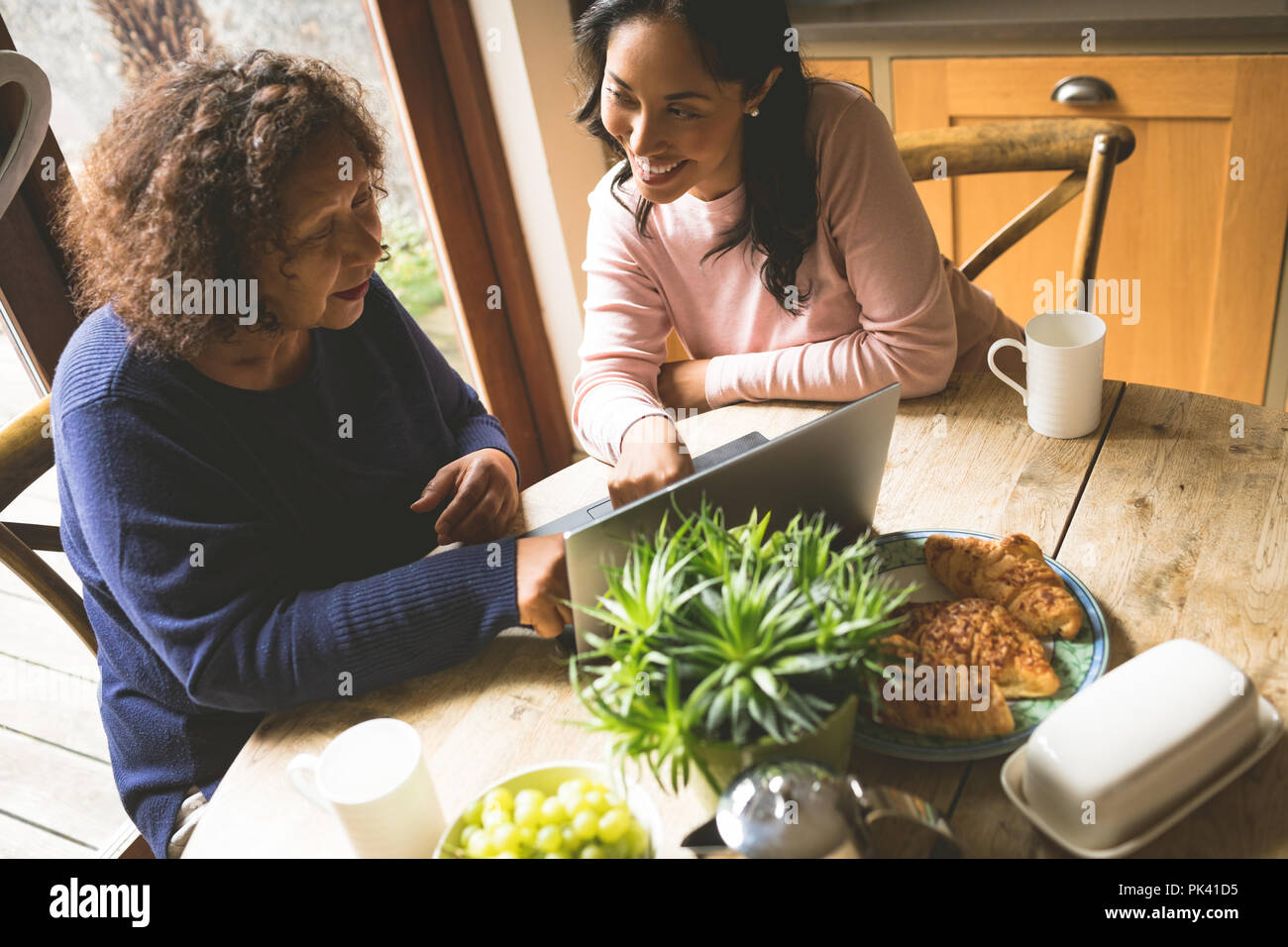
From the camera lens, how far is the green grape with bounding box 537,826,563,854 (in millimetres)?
714

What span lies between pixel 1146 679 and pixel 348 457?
0.92 meters

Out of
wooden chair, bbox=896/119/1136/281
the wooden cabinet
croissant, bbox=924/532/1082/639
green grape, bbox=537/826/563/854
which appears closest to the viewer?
green grape, bbox=537/826/563/854

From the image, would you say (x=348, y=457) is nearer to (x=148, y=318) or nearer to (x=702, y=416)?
(x=148, y=318)

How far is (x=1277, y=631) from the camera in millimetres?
921

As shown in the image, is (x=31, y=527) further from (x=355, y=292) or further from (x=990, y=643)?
(x=990, y=643)

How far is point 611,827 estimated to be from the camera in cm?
72

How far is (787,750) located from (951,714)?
207mm

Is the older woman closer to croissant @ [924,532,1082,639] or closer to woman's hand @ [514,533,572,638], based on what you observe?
woman's hand @ [514,533,572,638]

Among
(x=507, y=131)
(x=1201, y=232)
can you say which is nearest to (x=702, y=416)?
(x=507, y=131)

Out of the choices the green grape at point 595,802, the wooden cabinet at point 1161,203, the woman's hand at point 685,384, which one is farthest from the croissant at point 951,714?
the wooden cabinet at point 1161,203

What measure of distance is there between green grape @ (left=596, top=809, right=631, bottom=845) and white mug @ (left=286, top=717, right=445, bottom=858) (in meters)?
0.15

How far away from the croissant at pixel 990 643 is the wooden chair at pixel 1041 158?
87cm

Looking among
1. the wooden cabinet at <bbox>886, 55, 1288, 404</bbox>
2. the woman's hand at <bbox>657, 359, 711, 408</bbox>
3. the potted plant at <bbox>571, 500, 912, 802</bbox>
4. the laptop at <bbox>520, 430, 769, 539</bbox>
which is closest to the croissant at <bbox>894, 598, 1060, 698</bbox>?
the potted plant at <bbox>571, 500, 912, 802</bbox>

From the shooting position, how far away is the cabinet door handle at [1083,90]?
2104 millimetres
